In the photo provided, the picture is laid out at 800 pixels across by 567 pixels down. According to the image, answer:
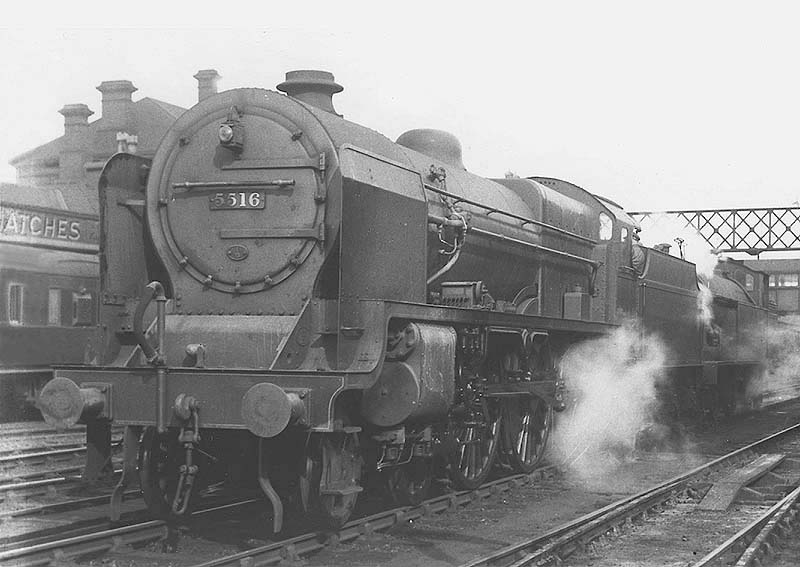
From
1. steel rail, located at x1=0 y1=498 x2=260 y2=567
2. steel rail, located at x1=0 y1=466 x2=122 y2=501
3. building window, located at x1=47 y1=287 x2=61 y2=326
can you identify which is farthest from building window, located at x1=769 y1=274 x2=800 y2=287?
steel rail, located at x1=0 y1=498 x2=260 y2=567

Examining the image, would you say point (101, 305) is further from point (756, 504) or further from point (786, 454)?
point (786, 454)

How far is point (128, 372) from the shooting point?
6.98 m

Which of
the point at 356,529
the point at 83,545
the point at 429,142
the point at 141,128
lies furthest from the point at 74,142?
the point at 356,529

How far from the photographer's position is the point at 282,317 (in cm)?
734

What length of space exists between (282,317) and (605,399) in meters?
6.05

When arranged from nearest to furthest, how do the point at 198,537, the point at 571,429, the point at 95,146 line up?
the point at 198,537 < the point at 571,429 < the point at 95,146

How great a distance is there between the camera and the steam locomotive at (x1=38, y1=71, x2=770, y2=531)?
686 centimetres

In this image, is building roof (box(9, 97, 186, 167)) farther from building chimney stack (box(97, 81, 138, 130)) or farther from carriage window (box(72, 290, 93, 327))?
carriage window (box(72, 290, 93, 327))

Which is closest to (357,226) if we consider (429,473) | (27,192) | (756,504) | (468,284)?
(468,284)

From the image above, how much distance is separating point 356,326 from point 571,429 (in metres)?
5.21

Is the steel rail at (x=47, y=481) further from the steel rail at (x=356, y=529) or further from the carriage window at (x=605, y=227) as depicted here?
the carriage window at (x=605, y=227)

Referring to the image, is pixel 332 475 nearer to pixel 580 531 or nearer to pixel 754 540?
pixel 580 531

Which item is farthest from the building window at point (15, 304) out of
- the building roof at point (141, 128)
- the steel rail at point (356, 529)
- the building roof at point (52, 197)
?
the building roof at point (141, 128)

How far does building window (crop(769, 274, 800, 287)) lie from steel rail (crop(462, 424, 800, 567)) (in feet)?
128
